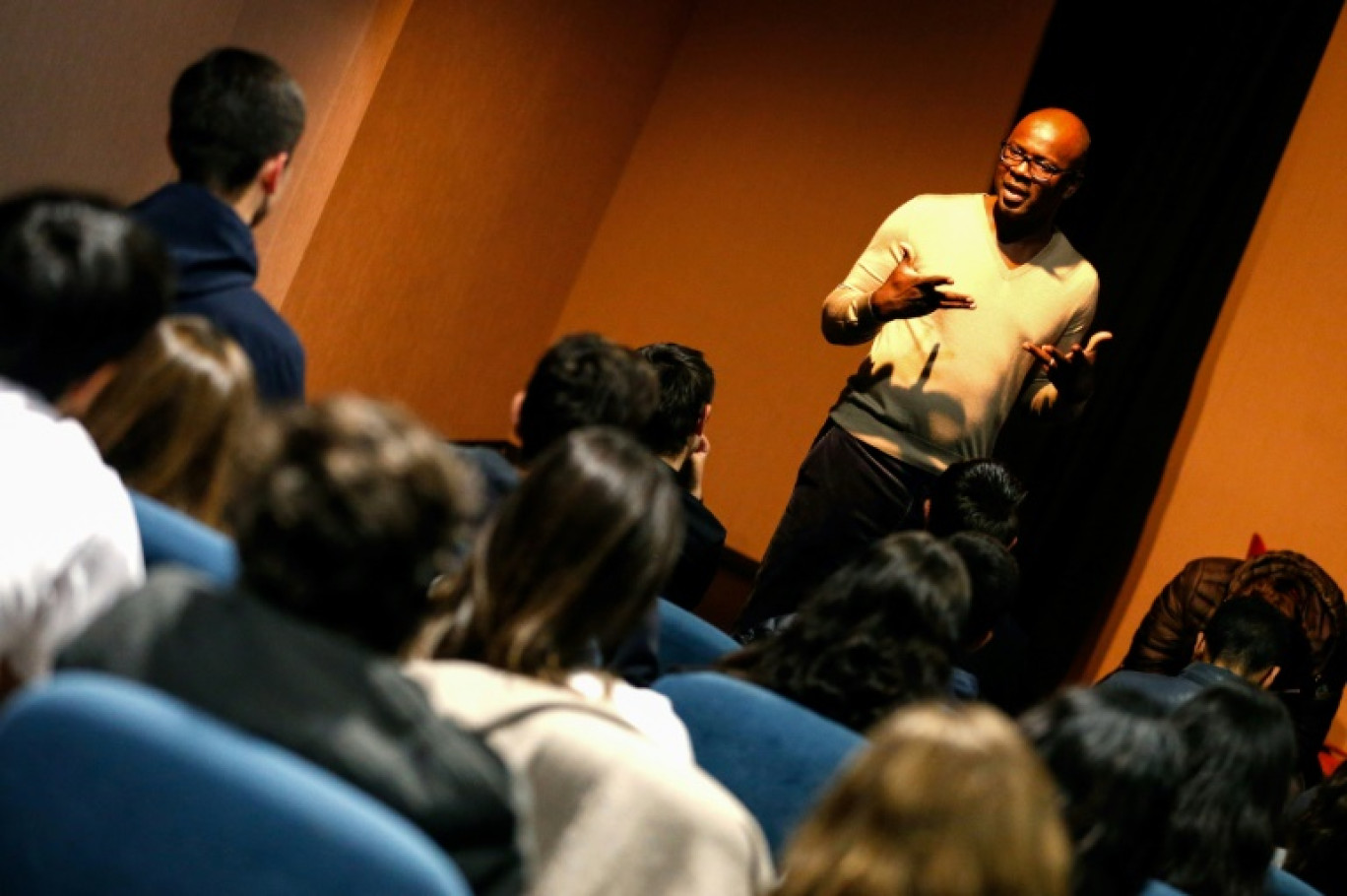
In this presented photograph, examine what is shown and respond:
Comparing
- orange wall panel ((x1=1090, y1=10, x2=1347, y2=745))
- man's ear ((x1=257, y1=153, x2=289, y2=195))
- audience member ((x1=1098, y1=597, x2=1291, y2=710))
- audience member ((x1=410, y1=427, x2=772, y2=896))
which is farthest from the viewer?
orange wall panel ((x1=1090, y1=10, x2=1347, y2=745))

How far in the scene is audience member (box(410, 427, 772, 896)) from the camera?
153 centimetres

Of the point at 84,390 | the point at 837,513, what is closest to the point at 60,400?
the point at 84,390

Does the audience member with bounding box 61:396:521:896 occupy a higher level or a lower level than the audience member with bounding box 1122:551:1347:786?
lower

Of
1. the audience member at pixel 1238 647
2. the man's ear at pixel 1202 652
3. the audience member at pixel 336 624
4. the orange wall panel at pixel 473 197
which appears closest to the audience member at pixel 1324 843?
the audience member at pixel 1238 647

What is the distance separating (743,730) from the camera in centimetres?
216

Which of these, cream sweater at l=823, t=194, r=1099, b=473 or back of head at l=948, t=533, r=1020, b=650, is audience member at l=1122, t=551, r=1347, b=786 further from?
back of head at l=948, t=533, r=1020, b=650

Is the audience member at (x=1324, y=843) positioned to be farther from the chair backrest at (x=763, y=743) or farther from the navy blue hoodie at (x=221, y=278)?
the navy blue hoodie at (x=221, y=278)

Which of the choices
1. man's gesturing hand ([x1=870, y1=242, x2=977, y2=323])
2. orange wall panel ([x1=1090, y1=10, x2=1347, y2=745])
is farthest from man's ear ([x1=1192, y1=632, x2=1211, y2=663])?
orange wall panel ([x1=1090, y1=10, x2=1347, y2=745])

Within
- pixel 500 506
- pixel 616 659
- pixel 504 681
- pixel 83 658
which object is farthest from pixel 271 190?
pixel 83 658

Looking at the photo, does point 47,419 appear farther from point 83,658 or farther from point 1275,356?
point 1275,356

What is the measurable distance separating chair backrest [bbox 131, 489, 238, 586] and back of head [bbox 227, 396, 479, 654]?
53cm

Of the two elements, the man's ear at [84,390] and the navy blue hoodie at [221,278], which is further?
the navy blue hoodie at [221,278]

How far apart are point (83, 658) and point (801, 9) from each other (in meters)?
4.87

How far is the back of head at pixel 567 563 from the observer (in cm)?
169
